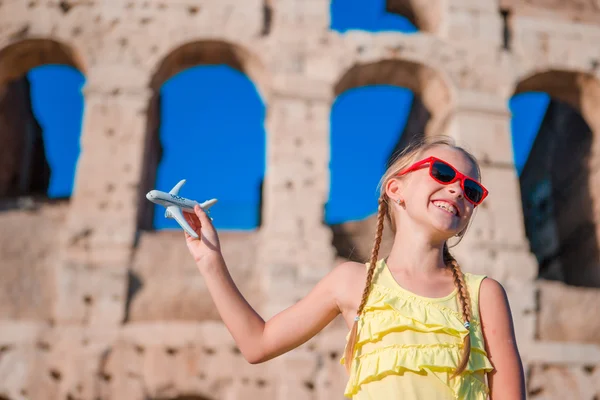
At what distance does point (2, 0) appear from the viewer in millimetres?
7629

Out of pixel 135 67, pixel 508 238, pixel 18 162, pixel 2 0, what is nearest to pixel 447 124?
pixel 508 238

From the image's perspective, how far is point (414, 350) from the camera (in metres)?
1.60

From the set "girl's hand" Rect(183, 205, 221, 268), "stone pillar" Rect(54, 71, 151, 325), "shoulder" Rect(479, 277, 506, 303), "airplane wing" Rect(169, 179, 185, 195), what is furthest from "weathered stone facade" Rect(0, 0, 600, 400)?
"shoulder" Rect(479, 277, 506, 303)

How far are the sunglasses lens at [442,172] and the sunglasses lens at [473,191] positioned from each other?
0.05 metres

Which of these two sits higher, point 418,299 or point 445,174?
point 445,174

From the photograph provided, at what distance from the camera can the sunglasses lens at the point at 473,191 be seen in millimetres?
1779

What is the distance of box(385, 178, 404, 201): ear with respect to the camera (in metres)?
1.96

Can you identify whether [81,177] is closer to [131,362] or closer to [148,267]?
[148,267]

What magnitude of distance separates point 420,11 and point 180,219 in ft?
25.6

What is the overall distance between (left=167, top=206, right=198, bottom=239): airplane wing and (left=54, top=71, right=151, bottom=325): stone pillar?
471cm

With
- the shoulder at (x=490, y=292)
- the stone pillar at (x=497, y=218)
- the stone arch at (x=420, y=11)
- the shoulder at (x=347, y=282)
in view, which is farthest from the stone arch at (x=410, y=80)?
the shoulder at (x=490, y=292)

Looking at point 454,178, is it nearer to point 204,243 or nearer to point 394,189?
point 394,189

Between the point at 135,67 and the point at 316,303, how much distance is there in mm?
6219

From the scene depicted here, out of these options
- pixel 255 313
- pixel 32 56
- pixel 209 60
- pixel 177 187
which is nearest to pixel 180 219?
pixel 177 187
